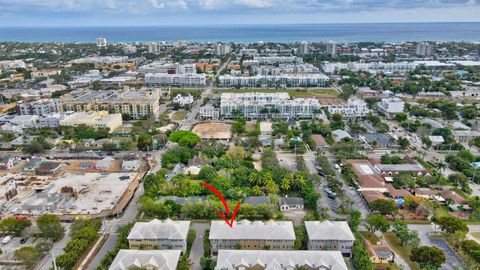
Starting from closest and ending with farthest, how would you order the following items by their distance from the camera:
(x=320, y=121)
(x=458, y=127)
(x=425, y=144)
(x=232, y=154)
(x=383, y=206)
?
(x=383, y=206), (x=232, y=154), (x=425, y=144), (x=458, y=127), (x=320, y=121)

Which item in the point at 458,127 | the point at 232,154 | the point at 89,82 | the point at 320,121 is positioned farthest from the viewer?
the point at 89,82

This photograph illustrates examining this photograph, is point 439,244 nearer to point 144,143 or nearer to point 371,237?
point 371,237

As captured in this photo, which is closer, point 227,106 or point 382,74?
point 227,106

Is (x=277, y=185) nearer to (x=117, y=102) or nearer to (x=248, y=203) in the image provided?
(x=248, y=203)

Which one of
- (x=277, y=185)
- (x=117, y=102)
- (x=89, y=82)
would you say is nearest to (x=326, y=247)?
(x=277, y=185)

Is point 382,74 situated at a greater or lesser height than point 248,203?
greater
